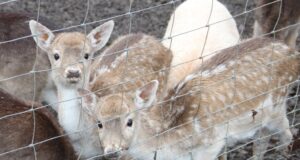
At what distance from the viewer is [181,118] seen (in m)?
5.11

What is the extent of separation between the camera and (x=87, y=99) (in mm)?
5027

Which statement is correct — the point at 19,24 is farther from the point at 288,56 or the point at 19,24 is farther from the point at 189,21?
the point at 288,56

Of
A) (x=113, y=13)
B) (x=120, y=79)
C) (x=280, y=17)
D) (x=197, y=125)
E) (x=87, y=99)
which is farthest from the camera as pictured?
(x=113, y=13)

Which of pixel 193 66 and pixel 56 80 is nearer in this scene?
pixel 56 80

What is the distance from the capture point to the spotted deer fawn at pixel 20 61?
5910mm

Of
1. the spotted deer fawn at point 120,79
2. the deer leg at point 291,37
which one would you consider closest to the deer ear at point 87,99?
the spotted deer fawn at point 120,79

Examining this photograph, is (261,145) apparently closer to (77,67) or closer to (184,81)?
(184,81)

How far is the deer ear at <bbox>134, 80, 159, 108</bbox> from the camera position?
16.2 ft

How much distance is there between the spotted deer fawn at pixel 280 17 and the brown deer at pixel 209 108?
77 centimetres

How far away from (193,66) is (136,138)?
4.38 ft

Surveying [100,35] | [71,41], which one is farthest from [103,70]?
[71,41]

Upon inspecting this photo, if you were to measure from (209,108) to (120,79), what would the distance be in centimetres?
76

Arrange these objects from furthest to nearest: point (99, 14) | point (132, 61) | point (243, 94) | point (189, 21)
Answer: point (99, 14), point (189, 21), point (132, 61), point (243, 94)

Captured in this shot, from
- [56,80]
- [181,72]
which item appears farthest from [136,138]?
[181,72]
